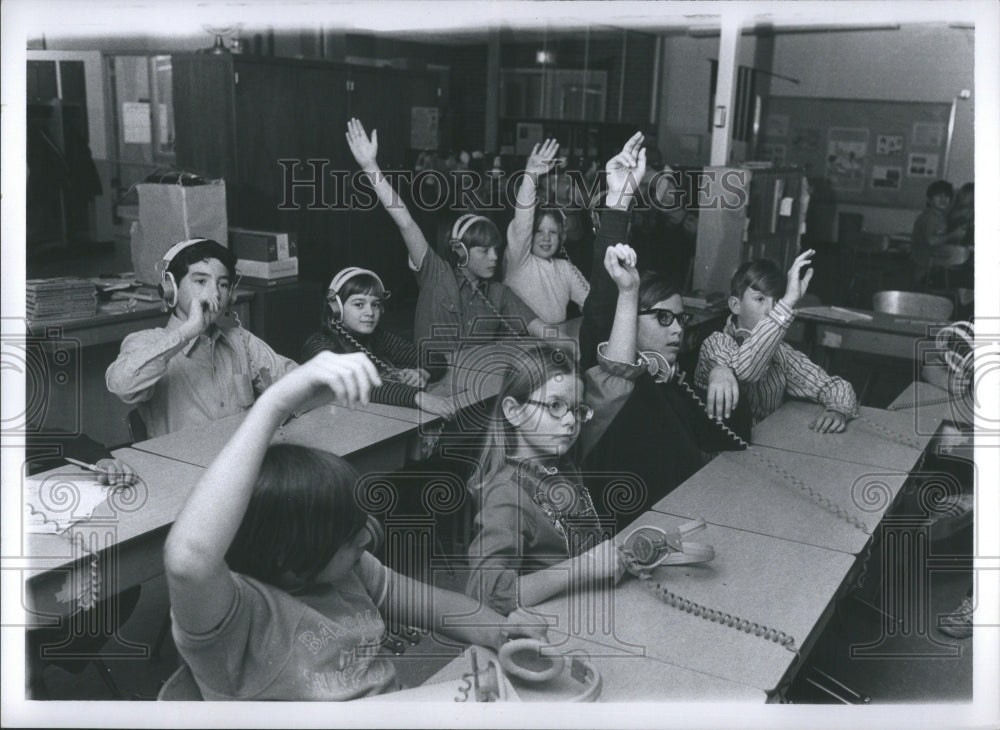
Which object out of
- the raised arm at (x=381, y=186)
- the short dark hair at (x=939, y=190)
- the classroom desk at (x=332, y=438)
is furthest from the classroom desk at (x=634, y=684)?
the short dark hair at (x=939, y=190)

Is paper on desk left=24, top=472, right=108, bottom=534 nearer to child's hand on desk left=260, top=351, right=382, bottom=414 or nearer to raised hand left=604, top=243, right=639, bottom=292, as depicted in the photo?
child's hand on desk left=260, top=351, right=382, bottom=414

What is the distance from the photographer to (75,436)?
2.23 m

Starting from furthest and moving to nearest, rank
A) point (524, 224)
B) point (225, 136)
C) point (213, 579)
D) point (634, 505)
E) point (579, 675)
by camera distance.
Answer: point (225, 136) → point (524, 224) → point (634, 505) → point (579, 675) → point (213, 579)

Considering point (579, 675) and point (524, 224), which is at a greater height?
point (524, 224)

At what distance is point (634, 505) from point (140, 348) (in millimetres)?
1478

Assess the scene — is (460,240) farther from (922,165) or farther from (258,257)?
(922,165)

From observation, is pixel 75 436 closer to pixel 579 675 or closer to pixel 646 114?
pixel 579 675

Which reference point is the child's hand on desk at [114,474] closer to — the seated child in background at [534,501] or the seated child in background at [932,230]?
the seated child in background at [534,501]

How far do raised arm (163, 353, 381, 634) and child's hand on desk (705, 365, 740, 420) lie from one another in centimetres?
166

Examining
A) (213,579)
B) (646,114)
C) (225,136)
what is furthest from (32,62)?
(646,114)

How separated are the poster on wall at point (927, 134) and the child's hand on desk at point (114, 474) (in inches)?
361

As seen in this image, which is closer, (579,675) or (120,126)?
(579,675)

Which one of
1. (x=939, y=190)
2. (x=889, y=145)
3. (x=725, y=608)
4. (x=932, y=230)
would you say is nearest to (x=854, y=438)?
(x=725, y=608)

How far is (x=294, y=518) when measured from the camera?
175 centimetres
